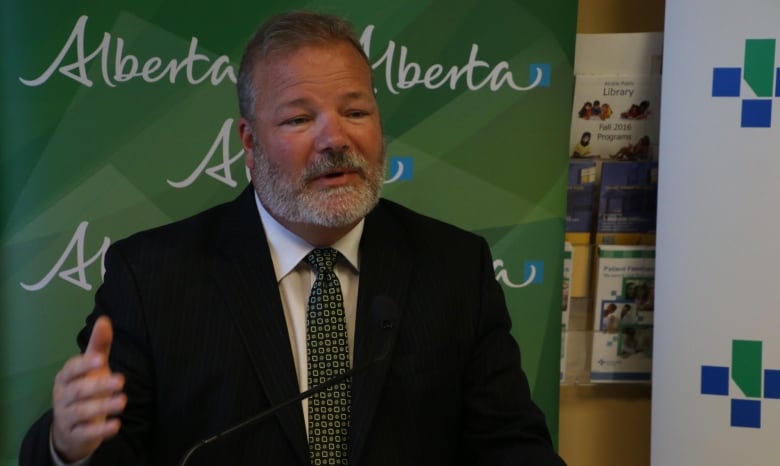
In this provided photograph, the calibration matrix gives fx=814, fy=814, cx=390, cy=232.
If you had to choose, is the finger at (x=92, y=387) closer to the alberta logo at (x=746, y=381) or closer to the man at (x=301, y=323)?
the man at (x=301, y=323)

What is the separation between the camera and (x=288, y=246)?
165cm

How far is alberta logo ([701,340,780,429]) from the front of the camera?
2127mm

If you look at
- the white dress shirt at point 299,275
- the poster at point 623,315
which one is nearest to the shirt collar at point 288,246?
the white dress shirt at point 299,275

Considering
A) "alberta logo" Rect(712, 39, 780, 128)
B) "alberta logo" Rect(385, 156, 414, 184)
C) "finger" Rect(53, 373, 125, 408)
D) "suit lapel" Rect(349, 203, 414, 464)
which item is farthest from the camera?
"alberta logo" Rect(385, 156, 414, 184)

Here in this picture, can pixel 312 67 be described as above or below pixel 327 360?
above

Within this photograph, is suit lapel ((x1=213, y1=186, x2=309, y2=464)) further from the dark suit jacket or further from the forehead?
the forehead

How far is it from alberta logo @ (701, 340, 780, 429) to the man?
781 mm

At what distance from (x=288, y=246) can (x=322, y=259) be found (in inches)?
3.1

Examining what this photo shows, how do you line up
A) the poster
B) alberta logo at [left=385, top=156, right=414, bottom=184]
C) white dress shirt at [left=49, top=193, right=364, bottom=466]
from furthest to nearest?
the poster
alberta logo at [left=385, top=156, right=414, bottom=184]
white dress shirt at [left=49, top=193, right=364, bottom=466]

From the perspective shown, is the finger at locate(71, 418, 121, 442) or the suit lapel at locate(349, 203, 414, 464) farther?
the suit lapel at locate(349, 203, 414, 464)

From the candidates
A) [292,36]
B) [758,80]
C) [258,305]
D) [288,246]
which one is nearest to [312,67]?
[292,36]

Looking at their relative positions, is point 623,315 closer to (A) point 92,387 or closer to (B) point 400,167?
(B) point 400,167

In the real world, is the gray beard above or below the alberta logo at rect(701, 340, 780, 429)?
above

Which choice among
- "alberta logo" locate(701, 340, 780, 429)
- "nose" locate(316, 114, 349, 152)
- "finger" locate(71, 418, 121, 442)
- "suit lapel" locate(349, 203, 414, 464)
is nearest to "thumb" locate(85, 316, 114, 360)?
"finger" locate(71, 418, 121, 442)
